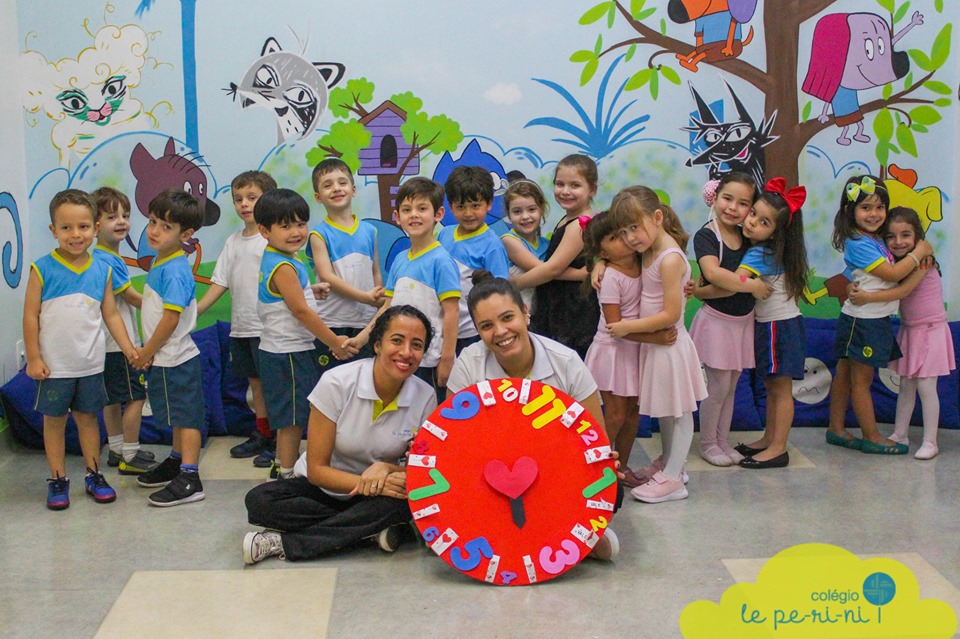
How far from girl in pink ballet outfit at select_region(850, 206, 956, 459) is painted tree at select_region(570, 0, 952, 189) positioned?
0.88 metres

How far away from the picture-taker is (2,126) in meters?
4.28

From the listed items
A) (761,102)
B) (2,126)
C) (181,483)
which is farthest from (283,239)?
(761,102)

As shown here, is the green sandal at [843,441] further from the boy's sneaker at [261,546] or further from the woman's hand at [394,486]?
the boy's sneaker at [261,546]

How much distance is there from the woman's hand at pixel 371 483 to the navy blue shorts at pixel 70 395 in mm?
1210

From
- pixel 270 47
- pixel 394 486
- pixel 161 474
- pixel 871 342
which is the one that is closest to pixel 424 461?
pixel 394 486

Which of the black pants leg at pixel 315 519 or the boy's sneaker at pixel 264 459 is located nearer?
the black pants leg at pixel 315 519

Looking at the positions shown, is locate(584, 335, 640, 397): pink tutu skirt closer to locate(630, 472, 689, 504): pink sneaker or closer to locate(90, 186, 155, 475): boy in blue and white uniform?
locate(630, 472, 689, 504): pink sneaker

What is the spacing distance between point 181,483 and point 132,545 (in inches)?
17.1

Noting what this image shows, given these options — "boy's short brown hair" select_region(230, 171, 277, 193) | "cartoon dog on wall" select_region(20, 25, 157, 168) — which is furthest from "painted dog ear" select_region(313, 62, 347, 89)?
"cartoon dog on wall" select_region(20, 25, 157, 168)

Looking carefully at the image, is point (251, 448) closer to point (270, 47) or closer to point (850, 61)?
point (270, 47)

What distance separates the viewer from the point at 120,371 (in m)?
3.88

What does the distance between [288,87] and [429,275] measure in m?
1.59

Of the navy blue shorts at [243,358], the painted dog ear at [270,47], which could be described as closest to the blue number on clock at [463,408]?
the navy blue shorts at [243,358]

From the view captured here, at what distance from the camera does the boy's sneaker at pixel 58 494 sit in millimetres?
3471
